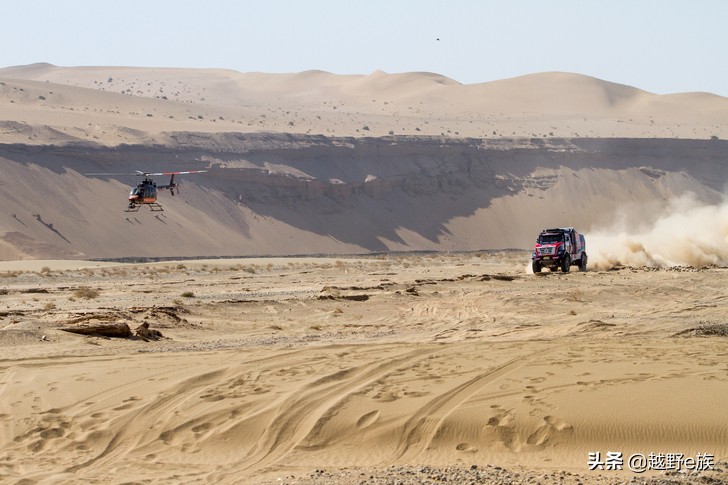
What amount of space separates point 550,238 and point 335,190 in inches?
2050

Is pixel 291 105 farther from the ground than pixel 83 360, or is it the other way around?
pixel 291 105

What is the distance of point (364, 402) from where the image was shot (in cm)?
1363

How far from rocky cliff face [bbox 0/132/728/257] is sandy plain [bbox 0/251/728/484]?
49549mm

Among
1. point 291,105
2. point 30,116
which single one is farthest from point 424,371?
point 291,105

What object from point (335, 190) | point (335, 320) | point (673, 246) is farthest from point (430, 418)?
point (335, 190)

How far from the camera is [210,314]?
26.6 m

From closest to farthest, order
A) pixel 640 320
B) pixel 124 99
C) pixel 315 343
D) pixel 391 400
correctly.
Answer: pixel 391 400 → pixel 315 343 → pixel 640 320 → pixel 124 99

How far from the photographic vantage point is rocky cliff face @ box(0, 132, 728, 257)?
7506 cm

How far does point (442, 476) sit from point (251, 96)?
16706cm

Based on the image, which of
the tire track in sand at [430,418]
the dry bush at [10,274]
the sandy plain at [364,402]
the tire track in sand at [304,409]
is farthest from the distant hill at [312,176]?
the tire track in sand at [430,418]

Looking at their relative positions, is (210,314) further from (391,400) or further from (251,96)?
(251,96)

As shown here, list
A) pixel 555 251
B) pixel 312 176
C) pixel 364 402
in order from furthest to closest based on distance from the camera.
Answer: pixel 312 176, pixel 555 251, pixel 364 402

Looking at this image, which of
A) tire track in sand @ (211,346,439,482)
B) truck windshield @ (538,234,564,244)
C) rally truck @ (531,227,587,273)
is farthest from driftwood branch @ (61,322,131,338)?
truck windshield @ (538,234,564,244)

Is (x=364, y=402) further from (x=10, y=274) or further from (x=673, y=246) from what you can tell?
(x=10, y=274)
